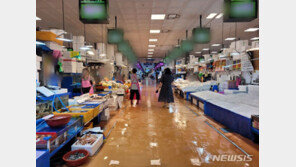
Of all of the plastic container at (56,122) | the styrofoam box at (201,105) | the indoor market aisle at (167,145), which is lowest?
the indoor market aisle at (167,145)

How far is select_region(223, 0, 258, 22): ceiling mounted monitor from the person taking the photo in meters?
4.69

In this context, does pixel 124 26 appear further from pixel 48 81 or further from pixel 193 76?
pixel 193 76

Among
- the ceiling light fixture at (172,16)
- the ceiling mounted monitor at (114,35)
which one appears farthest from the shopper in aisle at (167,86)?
the ceiling mounted monitor at (114,35)

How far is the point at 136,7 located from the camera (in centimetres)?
645

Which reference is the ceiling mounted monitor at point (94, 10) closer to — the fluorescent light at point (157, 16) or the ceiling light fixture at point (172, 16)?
the fluorescent light at point (157, 16)

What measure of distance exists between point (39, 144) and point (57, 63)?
4503 millimetres

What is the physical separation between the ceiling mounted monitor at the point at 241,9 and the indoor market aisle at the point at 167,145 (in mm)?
3306

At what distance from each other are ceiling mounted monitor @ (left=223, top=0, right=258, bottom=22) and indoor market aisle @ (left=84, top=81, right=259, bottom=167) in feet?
10.8

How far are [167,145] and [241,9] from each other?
4.45 meters

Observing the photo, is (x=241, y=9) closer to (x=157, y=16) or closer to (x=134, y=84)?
(x=157, y=16)

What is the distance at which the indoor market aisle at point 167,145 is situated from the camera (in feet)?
9.14

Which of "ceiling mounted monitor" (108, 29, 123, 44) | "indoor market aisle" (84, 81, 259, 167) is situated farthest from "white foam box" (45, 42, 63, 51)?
"indoor market aisle" (84, 81, 259, 167)

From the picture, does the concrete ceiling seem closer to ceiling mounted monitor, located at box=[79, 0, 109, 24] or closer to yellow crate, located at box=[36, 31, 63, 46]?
ceiling mounted monitor, located at box=[79, 0, 109, 24]

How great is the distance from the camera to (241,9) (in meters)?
4.77
